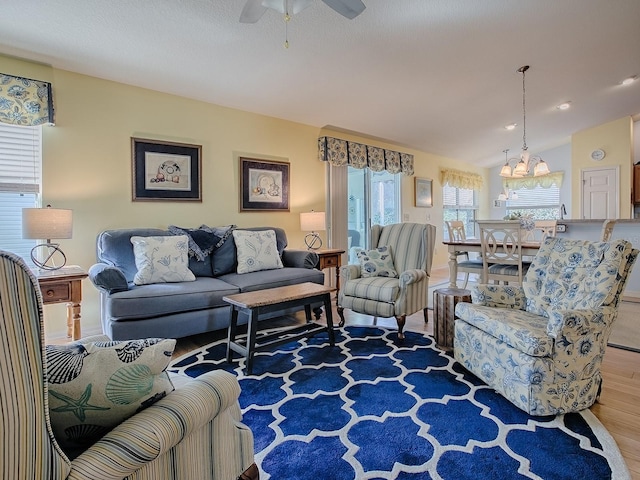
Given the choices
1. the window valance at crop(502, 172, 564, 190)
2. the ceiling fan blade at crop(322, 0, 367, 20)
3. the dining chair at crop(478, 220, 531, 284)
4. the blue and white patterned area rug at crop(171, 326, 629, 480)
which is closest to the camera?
the blue and white patterned area rug at crop(171, 326, 629, 480)

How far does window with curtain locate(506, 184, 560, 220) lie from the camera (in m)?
7.71

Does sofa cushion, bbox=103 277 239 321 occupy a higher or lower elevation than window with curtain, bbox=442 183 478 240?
lower

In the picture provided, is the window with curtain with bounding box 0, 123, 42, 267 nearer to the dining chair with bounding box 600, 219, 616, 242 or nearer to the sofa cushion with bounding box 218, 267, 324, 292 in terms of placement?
the sofa cushion with bounding box 218, 267, 324, 292

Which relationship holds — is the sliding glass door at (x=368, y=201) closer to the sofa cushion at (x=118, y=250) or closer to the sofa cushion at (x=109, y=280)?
the sofa cushion at (x=118, y=250)

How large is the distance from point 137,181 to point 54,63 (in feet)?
3.62

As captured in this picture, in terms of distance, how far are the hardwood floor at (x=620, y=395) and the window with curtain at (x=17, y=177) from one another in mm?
1652

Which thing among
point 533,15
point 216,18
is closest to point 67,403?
point 216,18

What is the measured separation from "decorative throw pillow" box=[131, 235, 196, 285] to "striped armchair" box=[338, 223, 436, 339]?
145cm

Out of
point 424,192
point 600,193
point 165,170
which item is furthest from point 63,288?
point 600,193

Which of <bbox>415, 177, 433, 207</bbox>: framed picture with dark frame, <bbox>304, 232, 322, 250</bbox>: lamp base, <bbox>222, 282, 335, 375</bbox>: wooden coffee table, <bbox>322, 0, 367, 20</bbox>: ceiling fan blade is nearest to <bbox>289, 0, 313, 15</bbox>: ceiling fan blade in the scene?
<bbox>322, 0, 367, 20</bbox>: ceiling fan blade

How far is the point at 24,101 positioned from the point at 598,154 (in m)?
8.17

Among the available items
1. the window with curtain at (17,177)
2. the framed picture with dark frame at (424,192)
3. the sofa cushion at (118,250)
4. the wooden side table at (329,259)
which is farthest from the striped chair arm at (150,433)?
the framed picture with dark frame at (424,192)

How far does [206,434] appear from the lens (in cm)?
103

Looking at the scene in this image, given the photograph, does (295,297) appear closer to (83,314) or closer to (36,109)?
(83,314)
